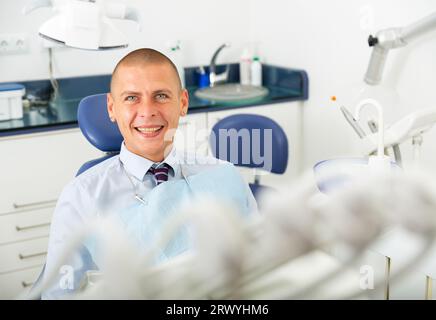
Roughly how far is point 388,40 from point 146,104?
1087mm

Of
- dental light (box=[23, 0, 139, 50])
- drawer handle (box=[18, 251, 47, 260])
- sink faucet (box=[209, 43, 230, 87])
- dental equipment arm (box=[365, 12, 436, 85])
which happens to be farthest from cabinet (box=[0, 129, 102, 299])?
dental equipment arm (box=[365, 12, 436, 85])

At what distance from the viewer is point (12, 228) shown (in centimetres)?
249

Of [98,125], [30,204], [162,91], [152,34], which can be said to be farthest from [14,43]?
[162,91]

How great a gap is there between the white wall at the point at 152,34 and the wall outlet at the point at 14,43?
0.08ft

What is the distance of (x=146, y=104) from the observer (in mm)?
1479

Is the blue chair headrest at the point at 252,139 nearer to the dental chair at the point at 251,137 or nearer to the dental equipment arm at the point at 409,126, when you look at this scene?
the dental chair at the point at 251,137

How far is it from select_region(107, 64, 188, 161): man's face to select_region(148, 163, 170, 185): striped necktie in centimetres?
4

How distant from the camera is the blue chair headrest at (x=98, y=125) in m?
1.92

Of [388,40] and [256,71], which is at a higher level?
[388,40]

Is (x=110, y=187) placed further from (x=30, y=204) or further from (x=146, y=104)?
(x=30, y=204)

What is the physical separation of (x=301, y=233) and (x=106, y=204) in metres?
1.17

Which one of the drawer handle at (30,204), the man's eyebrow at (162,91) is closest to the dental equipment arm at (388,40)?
the man's eyebrow at (162,91)

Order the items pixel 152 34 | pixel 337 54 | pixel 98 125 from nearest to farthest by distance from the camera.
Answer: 1. pixel 98 125
2. pixel 337 54
3. pixel 152 34
